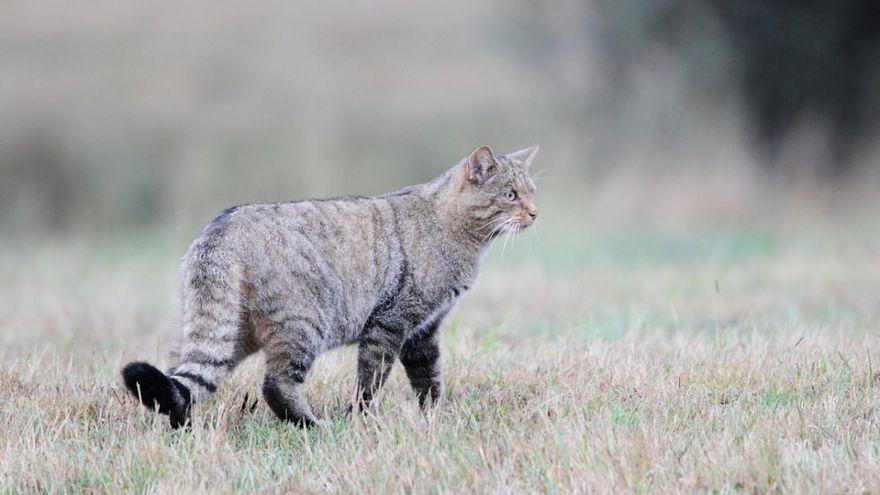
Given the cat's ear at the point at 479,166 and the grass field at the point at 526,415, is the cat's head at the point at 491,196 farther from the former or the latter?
the grass field at the point at 526,415

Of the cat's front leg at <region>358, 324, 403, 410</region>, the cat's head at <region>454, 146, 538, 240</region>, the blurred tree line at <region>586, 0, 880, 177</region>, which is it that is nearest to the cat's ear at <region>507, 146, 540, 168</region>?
the cat's head at <region>454, 146, 538, 240</region>

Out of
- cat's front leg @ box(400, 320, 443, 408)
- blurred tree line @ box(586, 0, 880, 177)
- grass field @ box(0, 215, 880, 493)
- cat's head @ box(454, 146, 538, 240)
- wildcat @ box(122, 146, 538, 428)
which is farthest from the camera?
blurred tree line @ box(586, 0, 880, 177)

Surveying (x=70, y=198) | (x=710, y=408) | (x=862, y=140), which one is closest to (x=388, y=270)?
(x=710, y=408)

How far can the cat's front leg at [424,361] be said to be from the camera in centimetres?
593

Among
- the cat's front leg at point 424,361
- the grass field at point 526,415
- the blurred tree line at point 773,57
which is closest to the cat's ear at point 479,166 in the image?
the cat's front leg at point 424,361

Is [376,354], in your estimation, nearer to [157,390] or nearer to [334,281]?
[334,281]

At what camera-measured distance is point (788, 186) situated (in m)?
15.6

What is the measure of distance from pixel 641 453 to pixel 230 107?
13319 millimetres

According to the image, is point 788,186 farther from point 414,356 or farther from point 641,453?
point 641,453

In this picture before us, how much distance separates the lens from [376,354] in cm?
569

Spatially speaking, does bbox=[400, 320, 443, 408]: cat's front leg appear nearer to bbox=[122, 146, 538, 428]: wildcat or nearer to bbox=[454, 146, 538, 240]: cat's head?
bbox=[122, 146, 538, 428]: wildcat

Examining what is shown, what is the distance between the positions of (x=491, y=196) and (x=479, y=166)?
18cm

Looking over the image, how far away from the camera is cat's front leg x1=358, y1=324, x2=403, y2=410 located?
567 cm

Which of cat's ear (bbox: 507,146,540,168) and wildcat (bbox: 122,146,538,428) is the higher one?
cat's ear (bbox: 507,146,540,168)
